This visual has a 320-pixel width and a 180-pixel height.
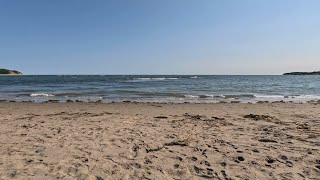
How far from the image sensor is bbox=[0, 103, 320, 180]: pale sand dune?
15.9 ft

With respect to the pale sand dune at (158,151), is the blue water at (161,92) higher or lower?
lower

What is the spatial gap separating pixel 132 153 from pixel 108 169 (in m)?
0.97

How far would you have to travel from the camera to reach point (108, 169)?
498cm

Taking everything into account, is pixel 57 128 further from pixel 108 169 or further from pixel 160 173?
pixel 160 173

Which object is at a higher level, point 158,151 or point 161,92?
point 158,151

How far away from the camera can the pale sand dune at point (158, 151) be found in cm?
483

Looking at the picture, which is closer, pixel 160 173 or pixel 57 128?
pixel 160 173

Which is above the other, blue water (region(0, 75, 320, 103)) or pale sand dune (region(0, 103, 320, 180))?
pale sand dune (region(0, 103, 320, 180))

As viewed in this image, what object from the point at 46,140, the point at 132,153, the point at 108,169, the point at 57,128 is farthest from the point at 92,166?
the point at 57,128

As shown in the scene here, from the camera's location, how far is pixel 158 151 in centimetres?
604

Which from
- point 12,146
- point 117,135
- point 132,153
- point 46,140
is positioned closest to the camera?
point 132,153

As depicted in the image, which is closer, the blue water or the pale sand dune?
the pale sand dune

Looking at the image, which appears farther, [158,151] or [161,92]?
[161,92]

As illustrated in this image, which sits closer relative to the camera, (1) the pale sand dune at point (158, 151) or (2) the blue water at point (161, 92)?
(1) the pale sand dune at point (158, 151)
